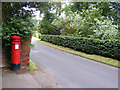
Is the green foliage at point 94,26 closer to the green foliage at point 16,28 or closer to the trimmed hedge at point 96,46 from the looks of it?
the trimmed hedge at point 96,46

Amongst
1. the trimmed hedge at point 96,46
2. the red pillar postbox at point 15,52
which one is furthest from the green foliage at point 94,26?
the red pillar postbox at point 15,52

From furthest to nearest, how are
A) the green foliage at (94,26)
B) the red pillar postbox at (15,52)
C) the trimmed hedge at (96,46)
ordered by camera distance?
the green foliage at (94,26) → the trimmed hedge at (96,46) → the red pillar postbox at (15,52)

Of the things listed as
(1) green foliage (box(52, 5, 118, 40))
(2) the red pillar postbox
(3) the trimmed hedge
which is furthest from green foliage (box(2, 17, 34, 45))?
(1) green foliage (box(52, 5, 118, 40))

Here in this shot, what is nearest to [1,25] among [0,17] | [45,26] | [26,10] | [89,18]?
[0,17]

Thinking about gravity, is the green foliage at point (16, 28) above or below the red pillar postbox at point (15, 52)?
above

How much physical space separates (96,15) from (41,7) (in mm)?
10724

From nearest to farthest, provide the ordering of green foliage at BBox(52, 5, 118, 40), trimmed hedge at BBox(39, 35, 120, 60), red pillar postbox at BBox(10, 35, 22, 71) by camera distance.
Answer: red pillar postbox at BBox(10, 35, 22, 71) < trimmed hedge at BBox(39, 35, 120, 60) < green foliage at BBox(52, 5, 118, 40)

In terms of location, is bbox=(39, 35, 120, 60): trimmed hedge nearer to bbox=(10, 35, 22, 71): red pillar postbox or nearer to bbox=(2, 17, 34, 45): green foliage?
bbox=(2, 17, 34, 45): green foliage

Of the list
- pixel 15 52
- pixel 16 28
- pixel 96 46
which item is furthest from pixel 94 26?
pixel 15 52

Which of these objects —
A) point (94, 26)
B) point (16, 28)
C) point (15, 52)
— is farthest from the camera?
point (94, 26)

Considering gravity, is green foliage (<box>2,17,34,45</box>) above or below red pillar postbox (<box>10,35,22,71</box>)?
above

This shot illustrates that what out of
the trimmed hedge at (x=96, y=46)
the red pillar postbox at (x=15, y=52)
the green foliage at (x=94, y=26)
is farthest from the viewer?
the green foliage at (x=94, y=26)

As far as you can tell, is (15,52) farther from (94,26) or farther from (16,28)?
(94,26)

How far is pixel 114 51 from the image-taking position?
10914 millimetres
